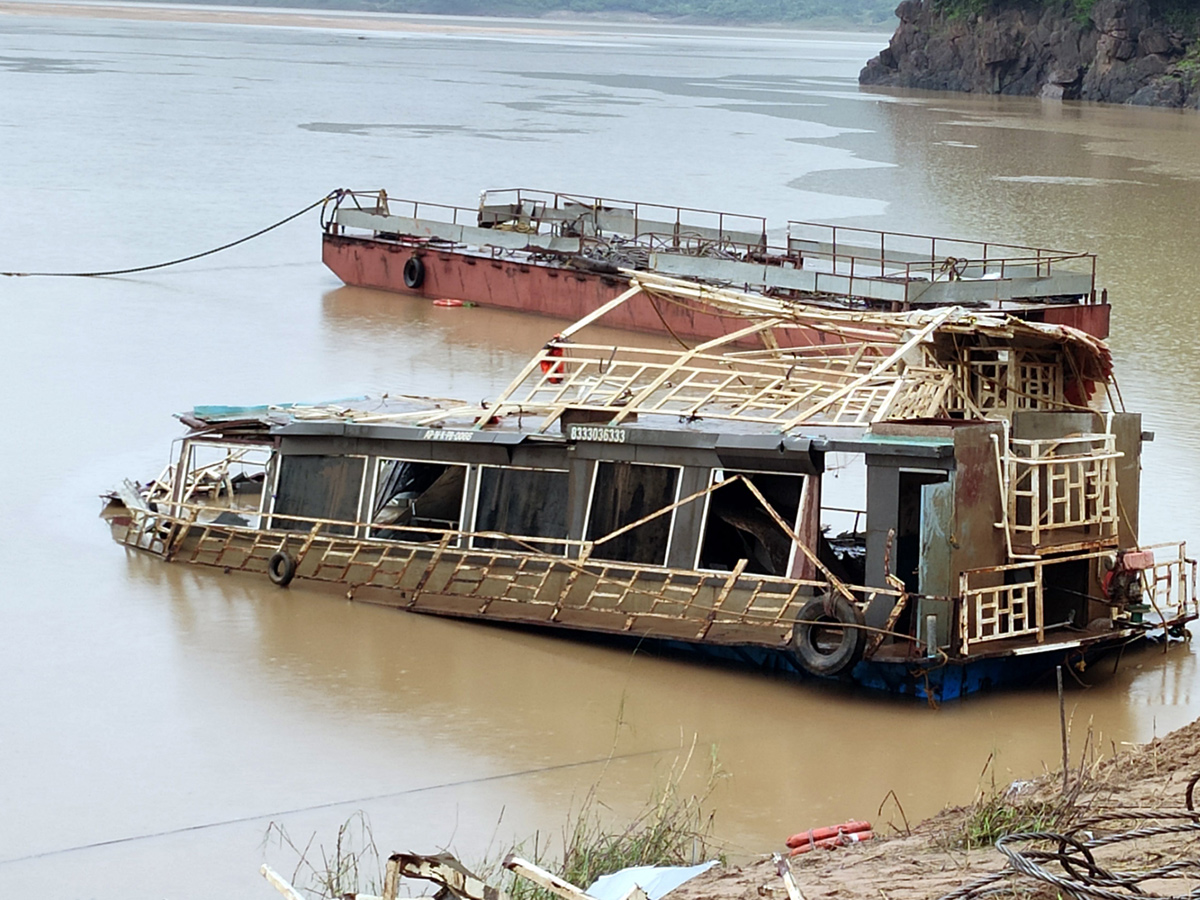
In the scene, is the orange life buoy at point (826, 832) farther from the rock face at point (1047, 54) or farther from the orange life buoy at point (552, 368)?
the rock face at point (1047, 54)

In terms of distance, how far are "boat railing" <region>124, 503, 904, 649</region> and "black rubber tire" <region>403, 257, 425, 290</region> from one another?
1739 centimetres

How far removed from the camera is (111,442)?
21.9 meters

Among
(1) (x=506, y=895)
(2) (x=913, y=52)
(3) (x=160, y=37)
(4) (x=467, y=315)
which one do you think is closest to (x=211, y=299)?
(4) (x=467, y=315)

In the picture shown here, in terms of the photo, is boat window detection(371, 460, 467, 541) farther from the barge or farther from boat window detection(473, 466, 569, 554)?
the barge

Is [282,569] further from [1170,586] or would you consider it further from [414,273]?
[414,273]

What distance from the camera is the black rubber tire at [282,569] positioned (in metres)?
16.0

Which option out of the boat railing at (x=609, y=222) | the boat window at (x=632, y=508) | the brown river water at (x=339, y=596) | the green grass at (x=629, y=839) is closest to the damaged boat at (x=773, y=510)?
the boat window at (x=632, y=508)

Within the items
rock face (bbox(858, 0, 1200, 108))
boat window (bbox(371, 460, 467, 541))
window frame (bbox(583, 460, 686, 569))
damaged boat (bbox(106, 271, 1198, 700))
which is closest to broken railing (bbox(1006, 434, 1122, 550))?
damaged boat (bbox(106, 271, 1198, 700))

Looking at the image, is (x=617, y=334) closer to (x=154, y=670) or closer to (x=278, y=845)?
(x=154, y=670)

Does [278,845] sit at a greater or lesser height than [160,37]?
lesser

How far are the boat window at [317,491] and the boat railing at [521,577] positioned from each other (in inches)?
2.2

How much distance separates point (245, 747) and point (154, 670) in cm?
212

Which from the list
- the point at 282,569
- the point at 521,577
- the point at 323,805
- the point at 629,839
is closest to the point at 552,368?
the point at 521,577

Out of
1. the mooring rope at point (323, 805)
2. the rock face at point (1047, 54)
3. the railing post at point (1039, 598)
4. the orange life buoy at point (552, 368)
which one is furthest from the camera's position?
the rock face at point (1047, 54)
